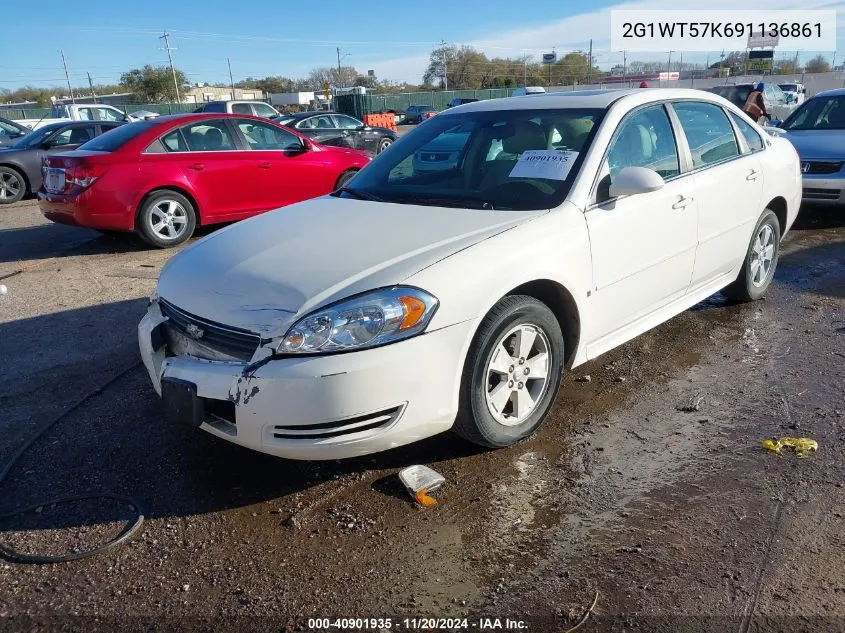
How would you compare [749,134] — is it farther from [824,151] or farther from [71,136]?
[71,136]

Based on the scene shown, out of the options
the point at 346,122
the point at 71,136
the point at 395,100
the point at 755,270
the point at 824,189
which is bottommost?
the point at 755,270


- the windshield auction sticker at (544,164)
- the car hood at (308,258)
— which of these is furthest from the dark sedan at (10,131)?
the windshield auction sticker at (544,164)

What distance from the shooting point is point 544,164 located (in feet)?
12.0

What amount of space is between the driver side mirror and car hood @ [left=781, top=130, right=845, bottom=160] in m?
5.47

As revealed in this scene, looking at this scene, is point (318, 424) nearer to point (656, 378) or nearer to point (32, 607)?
point (32, 607)

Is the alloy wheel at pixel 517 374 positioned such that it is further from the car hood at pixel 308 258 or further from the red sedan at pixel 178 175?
the red sedan at pixel 178 175

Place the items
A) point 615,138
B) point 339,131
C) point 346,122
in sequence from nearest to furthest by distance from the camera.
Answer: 1. point 615,138
2. point 339,131
3. point 346,122

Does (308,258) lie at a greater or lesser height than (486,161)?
lesser

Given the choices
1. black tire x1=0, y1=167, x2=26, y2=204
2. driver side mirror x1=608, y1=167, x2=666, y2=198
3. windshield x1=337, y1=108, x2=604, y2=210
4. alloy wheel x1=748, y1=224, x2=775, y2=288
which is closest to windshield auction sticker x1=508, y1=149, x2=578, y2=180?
windshield x1=337, y1=108, x2=604, y2=210

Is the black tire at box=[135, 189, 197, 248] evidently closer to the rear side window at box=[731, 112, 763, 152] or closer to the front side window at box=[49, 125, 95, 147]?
the rear side window at box=[731, 112, 763, 152]

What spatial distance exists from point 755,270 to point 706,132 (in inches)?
51.6

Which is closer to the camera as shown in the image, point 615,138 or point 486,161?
point 615,138

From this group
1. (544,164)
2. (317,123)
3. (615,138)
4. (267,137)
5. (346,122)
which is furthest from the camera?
(346,122)

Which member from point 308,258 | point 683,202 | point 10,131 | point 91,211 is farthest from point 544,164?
point 10,131
